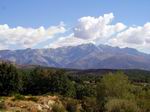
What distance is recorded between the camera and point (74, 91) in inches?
5012

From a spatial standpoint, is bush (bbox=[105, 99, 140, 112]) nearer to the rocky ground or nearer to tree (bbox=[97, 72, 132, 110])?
tree (bbox=[97, 72, 132, 110])

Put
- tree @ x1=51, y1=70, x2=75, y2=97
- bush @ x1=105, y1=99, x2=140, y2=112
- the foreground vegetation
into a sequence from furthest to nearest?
tree @ x1=51, y1=70, x2=75, y2=97 → the foreground vegetation → bush @ x1=105, y1=99, x2=140, y2=112

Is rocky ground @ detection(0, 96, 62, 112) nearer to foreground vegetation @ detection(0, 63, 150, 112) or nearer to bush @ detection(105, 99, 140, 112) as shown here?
foreground vegetation @ detection(0, 63, 150, 112)

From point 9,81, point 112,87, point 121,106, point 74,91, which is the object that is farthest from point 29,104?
point 74,91

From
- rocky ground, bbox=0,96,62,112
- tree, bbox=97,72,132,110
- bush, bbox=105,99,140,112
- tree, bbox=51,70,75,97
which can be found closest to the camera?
rocky ground, bbox=0,96,62,112

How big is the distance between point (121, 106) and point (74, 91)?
51.1 m

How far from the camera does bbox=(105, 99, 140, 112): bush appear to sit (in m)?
75.9

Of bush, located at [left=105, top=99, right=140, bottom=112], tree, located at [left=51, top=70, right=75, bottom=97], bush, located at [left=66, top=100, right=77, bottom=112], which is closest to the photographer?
bush, located at [left=105, top=99, right=140, bottom=112]

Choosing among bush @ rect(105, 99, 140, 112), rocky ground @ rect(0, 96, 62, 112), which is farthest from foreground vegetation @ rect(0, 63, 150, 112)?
rocky ground @ rect(0, 96, 62, 112)

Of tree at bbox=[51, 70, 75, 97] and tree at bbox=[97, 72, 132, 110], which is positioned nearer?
tree at bbox=[97, 72, 132, 110]

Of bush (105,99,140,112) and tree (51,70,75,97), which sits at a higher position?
tree (51,70,75,97)

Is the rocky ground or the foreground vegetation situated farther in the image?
the foreground vegetation

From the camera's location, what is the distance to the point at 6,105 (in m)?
74.9

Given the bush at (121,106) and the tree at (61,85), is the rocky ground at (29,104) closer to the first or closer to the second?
the bush at (121,106)
